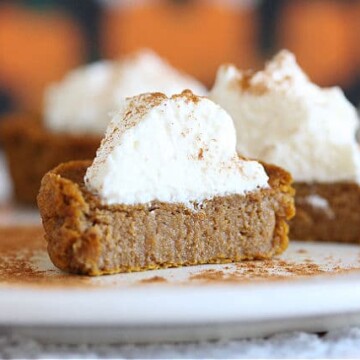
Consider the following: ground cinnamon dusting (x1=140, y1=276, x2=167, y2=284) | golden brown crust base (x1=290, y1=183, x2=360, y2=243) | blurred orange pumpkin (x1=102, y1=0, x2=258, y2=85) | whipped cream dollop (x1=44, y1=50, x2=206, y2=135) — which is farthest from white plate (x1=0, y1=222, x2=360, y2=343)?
blurred orange pumpkin (x1=102, y1=0, x2=258, y2=85)

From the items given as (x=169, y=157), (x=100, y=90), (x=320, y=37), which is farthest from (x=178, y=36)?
(x=169, y=157)

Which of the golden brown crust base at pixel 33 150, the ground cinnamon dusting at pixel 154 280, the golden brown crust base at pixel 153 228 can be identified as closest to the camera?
the ground cinnamon dusting at pixel 154 280

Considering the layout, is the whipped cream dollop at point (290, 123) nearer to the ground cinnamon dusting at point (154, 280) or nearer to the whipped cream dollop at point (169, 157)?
the whipped cream dollop at point (169, 157)

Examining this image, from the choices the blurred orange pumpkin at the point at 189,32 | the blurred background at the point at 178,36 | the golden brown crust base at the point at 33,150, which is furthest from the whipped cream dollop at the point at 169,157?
the blurred orange pumpkin at the point at 189,32

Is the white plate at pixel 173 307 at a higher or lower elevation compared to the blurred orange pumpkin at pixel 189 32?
lower

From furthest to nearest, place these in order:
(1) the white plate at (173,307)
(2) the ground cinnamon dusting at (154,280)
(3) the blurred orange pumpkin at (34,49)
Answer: (3) the blurred orange pumpkin at (34,49), (2) the ground cinnamon dusting at (154,280), (1) the white plate at (173,307)

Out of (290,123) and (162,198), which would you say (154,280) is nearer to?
(162,198)

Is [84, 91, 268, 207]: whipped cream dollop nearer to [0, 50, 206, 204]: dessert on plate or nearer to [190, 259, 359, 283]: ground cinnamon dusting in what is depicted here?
[190, 259, 359, 283]: ground cinnamon dusting
